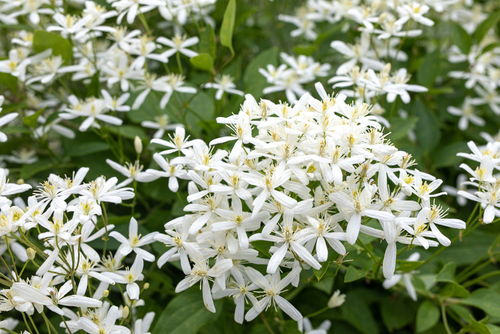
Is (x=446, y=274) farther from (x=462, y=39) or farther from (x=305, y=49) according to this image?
(x=462, y=39)

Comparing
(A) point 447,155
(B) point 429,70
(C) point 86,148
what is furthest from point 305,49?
(C) point 86,148

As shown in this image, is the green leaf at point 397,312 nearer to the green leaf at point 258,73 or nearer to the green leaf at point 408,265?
the green leaf at point 408,265

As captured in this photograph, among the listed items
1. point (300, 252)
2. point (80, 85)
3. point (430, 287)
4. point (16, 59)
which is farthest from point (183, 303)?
point (80, 85)

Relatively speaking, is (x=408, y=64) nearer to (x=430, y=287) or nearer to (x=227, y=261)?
(x=430, y=287)

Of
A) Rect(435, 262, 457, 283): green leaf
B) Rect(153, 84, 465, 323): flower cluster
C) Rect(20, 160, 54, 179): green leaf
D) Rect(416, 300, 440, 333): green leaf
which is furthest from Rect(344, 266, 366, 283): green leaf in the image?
Rect(20, 160, 54, 179): green leaf

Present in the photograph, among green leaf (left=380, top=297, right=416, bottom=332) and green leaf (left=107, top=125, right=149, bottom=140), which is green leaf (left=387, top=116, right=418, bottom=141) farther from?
green leaf (left=107, top=125, right=149, bottom=140)
